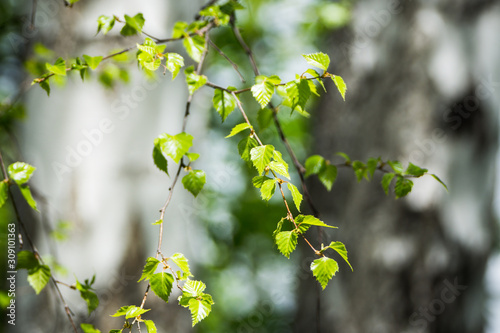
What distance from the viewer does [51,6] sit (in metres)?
1.66

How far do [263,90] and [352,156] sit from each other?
5.14 feet

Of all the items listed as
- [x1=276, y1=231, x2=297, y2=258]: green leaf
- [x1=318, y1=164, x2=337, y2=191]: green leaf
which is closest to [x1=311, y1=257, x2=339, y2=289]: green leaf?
[x1=276, y1=231, x2=297, y2=258]: green leaf

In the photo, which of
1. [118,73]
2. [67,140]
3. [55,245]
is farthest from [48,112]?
[55,245]

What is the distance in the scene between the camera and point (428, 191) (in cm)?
179

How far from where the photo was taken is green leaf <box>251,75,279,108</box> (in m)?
0.71

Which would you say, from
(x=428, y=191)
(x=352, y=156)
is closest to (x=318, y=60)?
(x=428, y=191)

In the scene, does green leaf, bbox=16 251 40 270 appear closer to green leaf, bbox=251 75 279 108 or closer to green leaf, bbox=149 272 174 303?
green leaf, bbox=149 272 174 303

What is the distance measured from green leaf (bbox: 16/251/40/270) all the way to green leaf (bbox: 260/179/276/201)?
57 cm

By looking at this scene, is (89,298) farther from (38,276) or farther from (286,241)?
(286,241)

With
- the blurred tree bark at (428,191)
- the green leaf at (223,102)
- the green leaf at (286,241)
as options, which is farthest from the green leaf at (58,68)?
the blurred tree bark at (428,191)

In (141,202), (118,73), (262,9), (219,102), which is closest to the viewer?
(219,102)

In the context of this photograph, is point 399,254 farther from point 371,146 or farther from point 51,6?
point 51,6

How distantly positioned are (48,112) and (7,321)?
2.98 ft

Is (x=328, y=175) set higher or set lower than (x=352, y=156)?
higher
